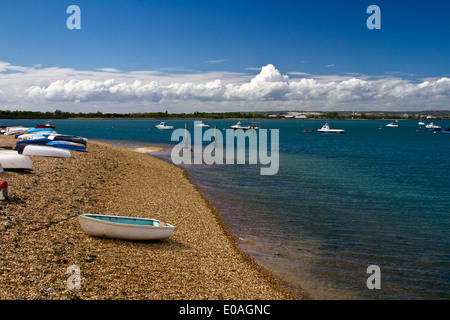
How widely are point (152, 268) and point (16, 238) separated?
4.80m

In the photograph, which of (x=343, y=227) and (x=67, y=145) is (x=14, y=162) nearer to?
(x=67, y=145)

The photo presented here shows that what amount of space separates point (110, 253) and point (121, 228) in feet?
3.97

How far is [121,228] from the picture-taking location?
1261cm

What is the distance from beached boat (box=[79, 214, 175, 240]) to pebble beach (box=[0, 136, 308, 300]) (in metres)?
0.28

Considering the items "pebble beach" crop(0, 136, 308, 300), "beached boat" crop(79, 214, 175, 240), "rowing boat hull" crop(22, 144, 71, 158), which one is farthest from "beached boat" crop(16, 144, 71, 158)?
"beached boat" crop(79, 214, 175, 240)

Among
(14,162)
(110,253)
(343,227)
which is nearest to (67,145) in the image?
(14,162)

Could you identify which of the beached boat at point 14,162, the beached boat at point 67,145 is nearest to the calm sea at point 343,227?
the beached boat at point 14,162

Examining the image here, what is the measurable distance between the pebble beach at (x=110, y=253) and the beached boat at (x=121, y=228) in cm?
28

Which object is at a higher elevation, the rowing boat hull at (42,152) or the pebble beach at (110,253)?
the rowing boat hull at (42,152)

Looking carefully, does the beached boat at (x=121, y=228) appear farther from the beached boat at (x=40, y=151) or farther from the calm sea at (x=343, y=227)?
the beached boat at (x=40, y=151)

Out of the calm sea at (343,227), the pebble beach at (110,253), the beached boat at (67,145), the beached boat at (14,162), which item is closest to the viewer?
the pebble beach at (110,253)

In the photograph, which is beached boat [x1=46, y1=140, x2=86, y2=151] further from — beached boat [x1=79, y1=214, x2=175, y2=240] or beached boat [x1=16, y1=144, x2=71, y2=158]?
beached boat [x1=79, y1=214, x2=175, y2=240]

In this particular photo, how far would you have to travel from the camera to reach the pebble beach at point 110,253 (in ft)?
30.0

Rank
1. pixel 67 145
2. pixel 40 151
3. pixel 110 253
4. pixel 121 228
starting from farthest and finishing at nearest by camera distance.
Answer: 1. pixel 67 145
2. pixel 40 151
3. pixel 121 228
4. pixel 110 253
